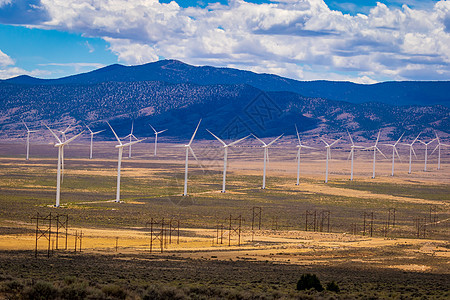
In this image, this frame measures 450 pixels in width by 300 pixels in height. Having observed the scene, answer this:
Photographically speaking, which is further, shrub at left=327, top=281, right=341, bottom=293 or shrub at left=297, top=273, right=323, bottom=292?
shrub at left=327, top=281, right=341, bottom=293

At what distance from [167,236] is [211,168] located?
4085 inches

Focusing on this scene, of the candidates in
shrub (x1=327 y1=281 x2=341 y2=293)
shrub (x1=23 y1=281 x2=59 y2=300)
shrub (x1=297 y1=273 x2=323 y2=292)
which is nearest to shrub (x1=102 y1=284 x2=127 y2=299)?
shrub (x1=23 y1=281 x2=59 y2=300)

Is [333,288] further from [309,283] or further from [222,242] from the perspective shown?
[222,242]

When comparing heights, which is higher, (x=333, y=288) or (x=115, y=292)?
(x=115, y=292)

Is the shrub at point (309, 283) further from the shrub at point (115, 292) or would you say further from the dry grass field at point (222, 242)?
the shrub at point (115, 292)

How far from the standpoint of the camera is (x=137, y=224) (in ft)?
197

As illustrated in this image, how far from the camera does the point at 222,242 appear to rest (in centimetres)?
5031

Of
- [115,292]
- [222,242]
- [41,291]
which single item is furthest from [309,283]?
[222,242]

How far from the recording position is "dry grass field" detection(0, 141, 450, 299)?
29000 mm

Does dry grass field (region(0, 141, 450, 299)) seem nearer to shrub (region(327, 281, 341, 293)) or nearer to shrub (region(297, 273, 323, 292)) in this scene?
shrub (region(297, 273, 323, 292))

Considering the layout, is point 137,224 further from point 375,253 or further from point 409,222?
point 409,222

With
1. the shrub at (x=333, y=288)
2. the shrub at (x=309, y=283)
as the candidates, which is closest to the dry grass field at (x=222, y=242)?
the shrub at (x=309, y=283)

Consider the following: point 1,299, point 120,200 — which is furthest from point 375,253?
point 120,200

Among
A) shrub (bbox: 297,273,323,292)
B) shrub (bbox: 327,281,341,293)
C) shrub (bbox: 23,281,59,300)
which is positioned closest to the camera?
shrub (bbox: 23,281,59,300)
